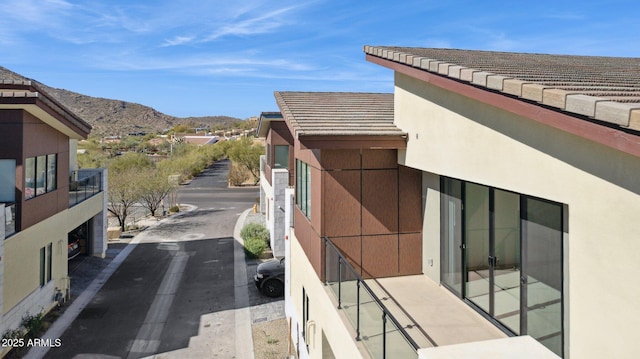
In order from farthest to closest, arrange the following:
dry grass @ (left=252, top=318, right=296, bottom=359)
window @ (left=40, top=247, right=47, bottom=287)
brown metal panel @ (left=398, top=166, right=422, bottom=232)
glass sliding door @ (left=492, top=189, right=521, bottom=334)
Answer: window @ (left=40, top=247, right=47, bottom=287)
dry grass @ (left=252, top=318, right=296, bottom=359)
brown metal panel @ (left=398, top=166, right=422, bottom=232)
glass sliding door @ (left=492, top=189, right=521, bottom=334)

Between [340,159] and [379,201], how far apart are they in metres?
1.27

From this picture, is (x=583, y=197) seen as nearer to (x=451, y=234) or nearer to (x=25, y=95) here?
(x=451, y=234)

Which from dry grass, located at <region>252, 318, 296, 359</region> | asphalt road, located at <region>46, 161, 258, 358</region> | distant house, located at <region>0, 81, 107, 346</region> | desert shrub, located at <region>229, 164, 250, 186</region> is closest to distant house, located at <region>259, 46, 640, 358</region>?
dry grass, located at <region>252, 318, 296, 359</region>

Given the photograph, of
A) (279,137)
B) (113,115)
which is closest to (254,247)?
(279,137)

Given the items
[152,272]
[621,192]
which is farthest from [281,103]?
[152,272]

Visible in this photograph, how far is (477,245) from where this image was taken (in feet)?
22.6

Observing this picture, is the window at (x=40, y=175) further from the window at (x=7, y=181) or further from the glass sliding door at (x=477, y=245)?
the glass sliding door at (x=477, y=245)

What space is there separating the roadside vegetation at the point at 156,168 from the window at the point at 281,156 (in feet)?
39.9

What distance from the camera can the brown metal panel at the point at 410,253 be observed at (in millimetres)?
8773

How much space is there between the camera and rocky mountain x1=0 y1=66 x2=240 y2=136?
114m

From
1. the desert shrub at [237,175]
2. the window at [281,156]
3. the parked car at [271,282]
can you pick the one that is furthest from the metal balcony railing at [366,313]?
the desert shrub at [237,175]

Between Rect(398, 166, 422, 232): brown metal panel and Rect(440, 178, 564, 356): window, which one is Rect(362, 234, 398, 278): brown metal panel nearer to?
Rect(398, 166, 422, 232): brown metal panel

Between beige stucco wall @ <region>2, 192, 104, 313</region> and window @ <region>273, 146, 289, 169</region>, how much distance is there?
10606mm

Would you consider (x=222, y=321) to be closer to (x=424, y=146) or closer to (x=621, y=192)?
(x=424, y=146)
